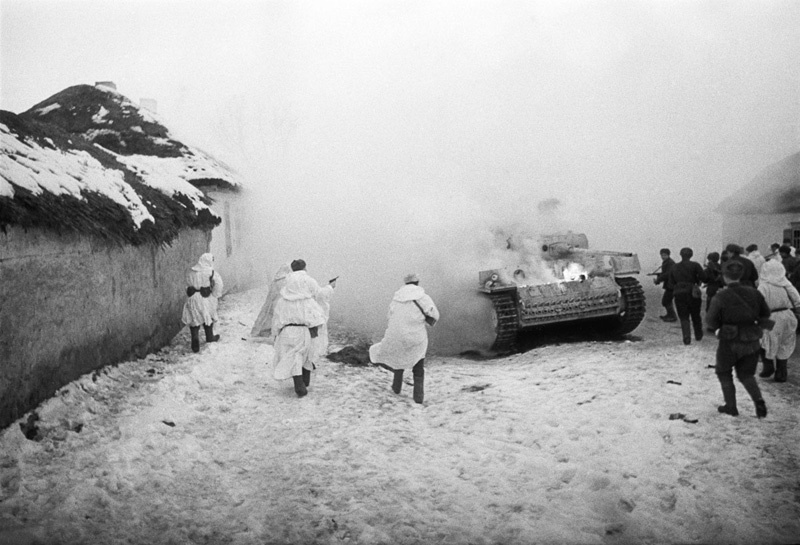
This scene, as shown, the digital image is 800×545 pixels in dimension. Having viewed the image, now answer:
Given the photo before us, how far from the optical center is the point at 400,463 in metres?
5.62

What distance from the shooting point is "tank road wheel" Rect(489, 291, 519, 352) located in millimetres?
11227

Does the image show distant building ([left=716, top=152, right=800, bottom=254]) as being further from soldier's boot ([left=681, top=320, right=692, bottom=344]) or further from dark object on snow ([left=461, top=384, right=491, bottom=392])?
dark object on snow ([left=461, top=384, right=491, bottom=392])

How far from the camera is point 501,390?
26.9 ft

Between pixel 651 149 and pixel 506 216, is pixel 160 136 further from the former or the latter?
pixel 651 149

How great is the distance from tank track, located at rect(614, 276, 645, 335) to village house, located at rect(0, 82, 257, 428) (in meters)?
8.58

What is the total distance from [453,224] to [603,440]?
32.5 feet

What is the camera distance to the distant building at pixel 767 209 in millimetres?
20859

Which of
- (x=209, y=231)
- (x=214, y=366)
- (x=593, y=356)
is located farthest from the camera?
(x=209, y=231)

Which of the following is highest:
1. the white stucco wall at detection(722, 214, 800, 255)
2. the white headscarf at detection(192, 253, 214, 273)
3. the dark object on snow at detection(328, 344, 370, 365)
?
the white stucco wall at detection(722, 214, 800, 255)

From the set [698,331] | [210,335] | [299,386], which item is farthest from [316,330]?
[698,331]

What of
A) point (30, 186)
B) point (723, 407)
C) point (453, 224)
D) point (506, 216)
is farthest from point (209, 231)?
point (723, 407)

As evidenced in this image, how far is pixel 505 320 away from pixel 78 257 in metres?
7.22

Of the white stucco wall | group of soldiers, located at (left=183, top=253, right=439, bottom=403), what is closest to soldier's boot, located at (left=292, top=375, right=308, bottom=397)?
group of soldiers, located at (left=183, top=253, right=439, bottom=403)

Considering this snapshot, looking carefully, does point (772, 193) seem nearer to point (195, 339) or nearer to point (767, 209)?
point (767, 209)
